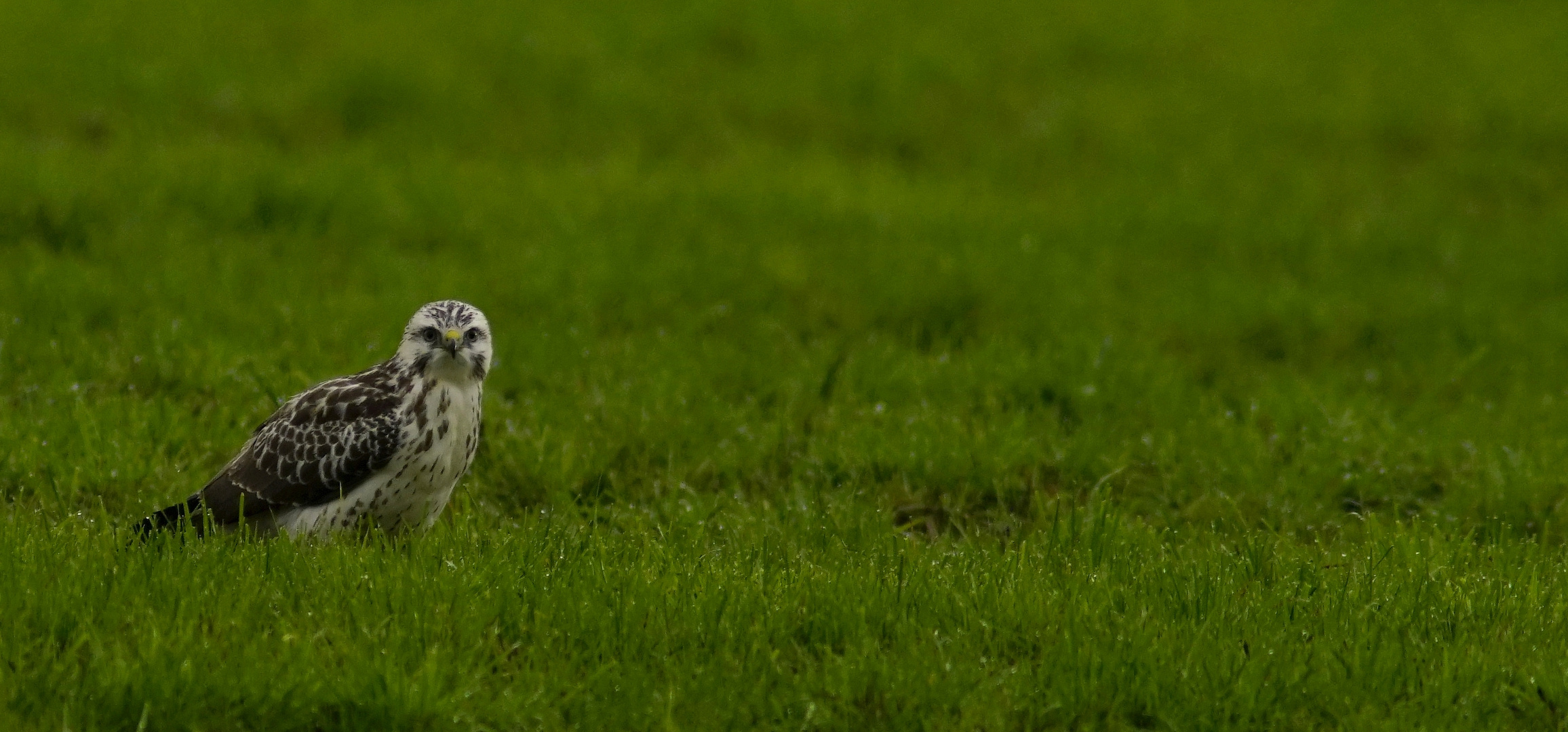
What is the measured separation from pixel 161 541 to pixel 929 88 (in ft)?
35.6

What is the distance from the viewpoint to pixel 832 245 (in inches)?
486

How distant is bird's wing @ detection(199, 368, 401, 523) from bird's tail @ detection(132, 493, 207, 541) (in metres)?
0.07

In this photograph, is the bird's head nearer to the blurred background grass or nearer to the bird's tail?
the blurred background grass

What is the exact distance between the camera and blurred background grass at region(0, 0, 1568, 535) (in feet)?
27.6

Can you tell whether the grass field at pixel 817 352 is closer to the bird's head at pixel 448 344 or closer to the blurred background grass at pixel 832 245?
the blurred background grass at pixel 832 245

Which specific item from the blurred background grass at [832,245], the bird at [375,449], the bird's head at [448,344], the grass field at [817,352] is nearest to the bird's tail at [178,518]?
the bird at [375,449]

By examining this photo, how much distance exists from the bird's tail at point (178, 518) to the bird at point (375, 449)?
0.04 feet

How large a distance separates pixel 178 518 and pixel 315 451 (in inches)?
23.7

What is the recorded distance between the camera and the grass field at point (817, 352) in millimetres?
5344

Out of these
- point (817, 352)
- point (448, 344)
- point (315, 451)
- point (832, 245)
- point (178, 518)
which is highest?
point (448, 344)

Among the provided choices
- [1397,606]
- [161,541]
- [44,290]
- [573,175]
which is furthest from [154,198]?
[1397,606]

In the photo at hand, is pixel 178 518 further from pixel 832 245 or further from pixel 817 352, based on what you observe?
pixel 832 245

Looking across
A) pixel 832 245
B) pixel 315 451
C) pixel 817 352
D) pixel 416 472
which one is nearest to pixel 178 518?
pixel 315 451

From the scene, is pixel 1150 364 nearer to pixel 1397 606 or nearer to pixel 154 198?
pixel 1397 606
